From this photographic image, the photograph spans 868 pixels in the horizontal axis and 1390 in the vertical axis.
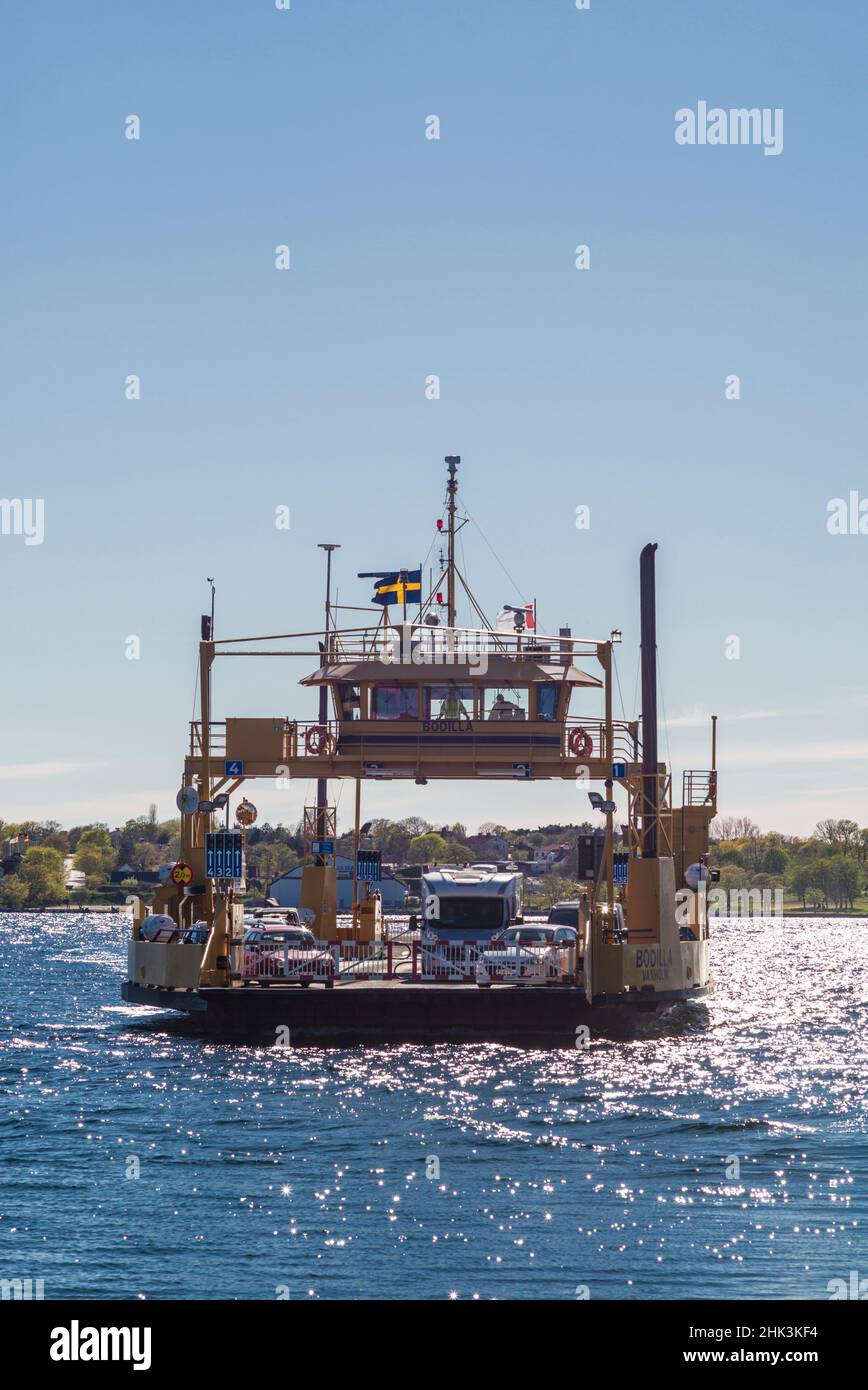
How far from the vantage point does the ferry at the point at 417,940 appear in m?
33.3

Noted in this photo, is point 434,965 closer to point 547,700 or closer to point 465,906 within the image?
point 547,700

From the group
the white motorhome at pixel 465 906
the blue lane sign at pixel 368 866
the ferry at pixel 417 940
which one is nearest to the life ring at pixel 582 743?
the ferry at pixel 417 940

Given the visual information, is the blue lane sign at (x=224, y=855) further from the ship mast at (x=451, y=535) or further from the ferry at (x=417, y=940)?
the ship mast at (x=451, y=535)

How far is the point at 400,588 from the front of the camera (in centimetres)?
4141

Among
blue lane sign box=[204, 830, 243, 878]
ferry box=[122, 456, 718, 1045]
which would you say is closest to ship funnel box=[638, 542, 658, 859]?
ferry box=[122, 456, 718, 1045]

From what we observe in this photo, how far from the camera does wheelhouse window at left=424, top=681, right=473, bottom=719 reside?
37656 millimetres

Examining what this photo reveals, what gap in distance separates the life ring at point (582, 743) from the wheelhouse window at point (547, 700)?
80cm

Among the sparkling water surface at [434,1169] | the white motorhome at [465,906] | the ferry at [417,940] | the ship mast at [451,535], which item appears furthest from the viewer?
the white motorhome at [465,906]

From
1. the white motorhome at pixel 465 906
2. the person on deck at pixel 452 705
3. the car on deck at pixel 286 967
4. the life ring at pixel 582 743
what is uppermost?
the person on deck at pixel 452 705

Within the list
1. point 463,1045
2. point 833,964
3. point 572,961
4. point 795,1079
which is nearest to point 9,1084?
point 463,1045

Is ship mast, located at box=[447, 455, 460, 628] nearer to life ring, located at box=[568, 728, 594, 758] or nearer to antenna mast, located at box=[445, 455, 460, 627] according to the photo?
antenna mast, located at box=[445, 455, 460, 627]

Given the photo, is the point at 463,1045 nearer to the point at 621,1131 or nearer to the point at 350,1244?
the point at 621,1131

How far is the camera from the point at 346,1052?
3391 centimetres

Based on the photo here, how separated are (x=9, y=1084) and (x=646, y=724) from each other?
1890cm
